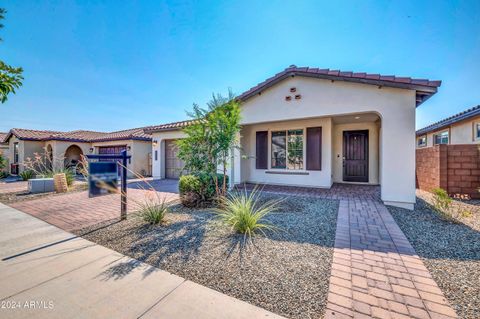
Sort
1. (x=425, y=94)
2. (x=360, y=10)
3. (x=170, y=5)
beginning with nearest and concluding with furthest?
(x=425, y=94) < (x=360, y=10) < (x=170, y=5)

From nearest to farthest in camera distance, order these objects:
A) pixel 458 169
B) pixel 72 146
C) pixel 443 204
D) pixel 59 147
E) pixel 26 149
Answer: pixel 443 204 < pixel 458 169 < pixel 59 147 < pixel 26 149 < pixel 72 146

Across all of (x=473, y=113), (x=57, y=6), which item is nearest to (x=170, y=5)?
(x=57, y=6)

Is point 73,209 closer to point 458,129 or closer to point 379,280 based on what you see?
point 379,280

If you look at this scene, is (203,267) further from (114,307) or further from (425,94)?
(425,94)

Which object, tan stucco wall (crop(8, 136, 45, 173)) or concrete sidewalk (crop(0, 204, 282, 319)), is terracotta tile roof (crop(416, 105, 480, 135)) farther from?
tan stucco wall (crop(8, 136, 45, 173))

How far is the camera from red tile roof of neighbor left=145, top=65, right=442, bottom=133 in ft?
17.9

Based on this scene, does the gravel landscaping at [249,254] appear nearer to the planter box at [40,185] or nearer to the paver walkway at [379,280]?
the paver walkway at [379,280]

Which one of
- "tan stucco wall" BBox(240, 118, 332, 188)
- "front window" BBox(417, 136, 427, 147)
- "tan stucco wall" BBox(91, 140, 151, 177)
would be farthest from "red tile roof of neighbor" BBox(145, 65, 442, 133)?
"front window" BBox(417, 136, 427, 147)

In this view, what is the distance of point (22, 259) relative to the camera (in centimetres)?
315

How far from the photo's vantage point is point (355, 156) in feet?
32.2

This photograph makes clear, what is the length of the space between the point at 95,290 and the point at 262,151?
839cm

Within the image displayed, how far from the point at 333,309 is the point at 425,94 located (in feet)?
21.9

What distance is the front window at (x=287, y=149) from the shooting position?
9.34 m

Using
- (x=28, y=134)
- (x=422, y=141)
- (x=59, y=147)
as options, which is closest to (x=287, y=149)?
(x=422, y=141)
